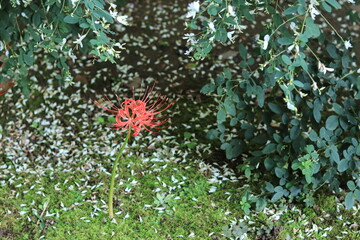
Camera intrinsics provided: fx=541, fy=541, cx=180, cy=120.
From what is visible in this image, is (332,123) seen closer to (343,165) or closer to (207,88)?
(343,165)

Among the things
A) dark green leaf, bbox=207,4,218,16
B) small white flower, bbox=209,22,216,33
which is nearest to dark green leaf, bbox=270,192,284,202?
small white flower, bbox=209,22,216,33

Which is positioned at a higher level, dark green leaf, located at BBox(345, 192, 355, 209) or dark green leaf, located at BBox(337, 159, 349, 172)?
dark green leaf, located at BBox(337, 159, 349, 172)

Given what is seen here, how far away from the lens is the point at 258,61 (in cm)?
436

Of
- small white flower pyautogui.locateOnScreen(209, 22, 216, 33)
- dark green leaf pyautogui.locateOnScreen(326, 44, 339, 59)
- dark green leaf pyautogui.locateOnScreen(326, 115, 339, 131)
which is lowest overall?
small white flower pyautogui.locateOnScreen(209, 22, 216, 33)

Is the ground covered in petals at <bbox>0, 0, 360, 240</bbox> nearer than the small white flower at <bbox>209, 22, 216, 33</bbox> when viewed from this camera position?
No

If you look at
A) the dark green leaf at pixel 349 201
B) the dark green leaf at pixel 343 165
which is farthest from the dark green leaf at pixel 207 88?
the dark green leaf at pixel 349 201

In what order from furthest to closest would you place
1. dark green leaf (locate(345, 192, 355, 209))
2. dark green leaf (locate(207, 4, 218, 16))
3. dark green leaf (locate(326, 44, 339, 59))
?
dark green leaf (locate(326, 44, 339, 59)) < dark green leaf (locate(345, 192, 355, 209)) < dark green leaf (locate(207, 4, 218, 16))

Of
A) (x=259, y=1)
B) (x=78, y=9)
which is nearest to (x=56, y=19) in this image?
(x=78, y=9)

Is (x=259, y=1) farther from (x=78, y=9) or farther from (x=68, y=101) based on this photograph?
(x=68, y=101)

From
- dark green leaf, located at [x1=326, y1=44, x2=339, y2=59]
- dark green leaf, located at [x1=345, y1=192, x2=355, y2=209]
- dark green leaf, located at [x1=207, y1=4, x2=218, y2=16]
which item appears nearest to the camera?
dark green leaf, located at [x1=207, y1=4, x2=218, y2=16]

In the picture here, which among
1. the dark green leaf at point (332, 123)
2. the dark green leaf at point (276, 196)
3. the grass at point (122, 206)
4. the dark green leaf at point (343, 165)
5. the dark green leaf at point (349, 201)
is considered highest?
the dark green leaf at point (332, 123)

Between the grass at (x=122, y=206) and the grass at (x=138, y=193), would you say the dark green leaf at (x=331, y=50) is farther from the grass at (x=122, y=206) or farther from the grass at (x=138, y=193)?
the grass at (x=122, y=206)

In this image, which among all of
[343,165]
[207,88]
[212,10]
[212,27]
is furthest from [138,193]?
[212,10]

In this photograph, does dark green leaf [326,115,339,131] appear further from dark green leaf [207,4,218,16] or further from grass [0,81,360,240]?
dark green leaf [207,4,218,16]
